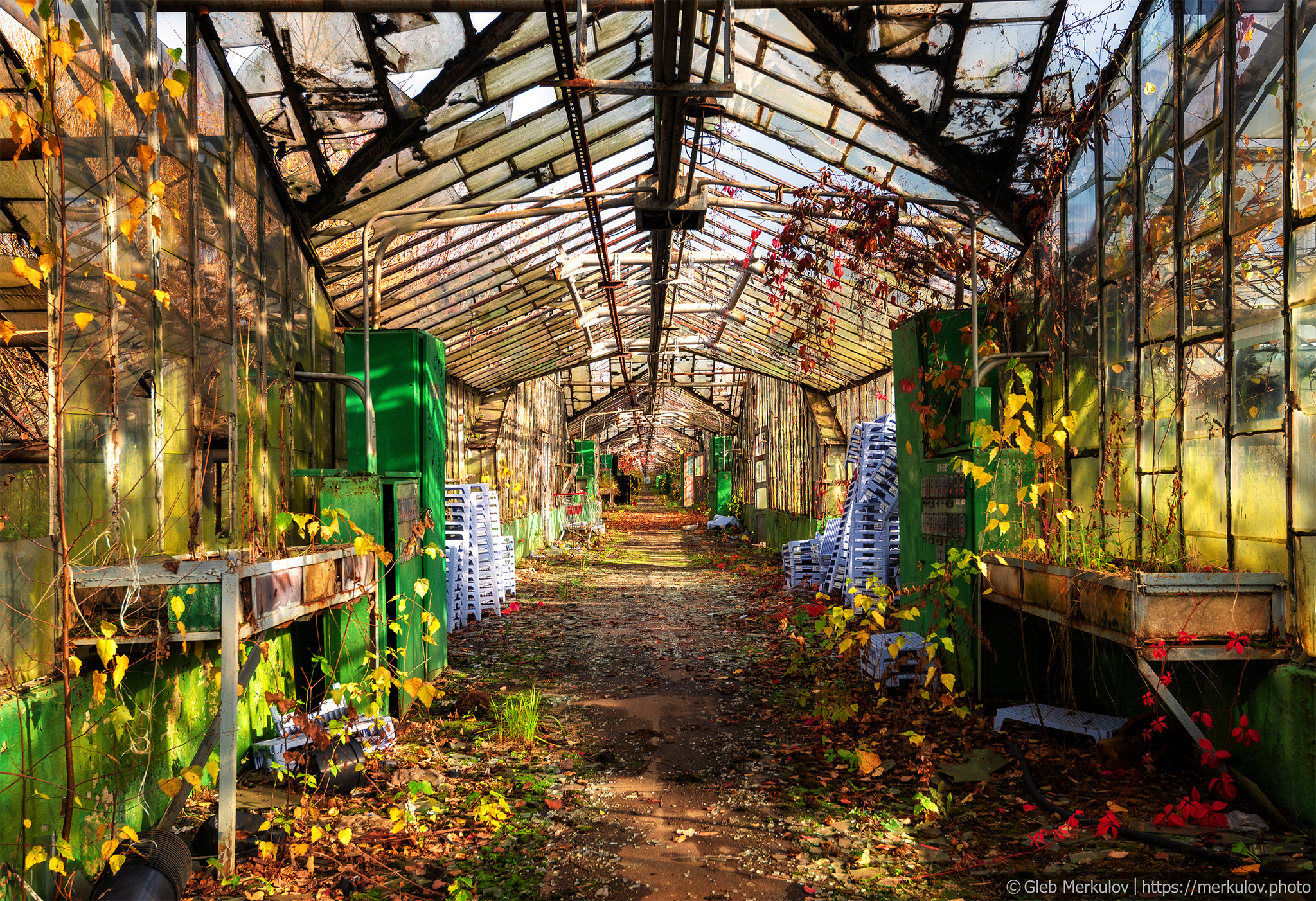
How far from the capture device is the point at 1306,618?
4.25m

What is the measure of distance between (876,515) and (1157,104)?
6.38 m

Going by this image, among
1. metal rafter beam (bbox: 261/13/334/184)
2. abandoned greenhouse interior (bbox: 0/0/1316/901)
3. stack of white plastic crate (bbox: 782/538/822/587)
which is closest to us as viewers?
abandoned greenhouse interior (bbox: 0/0/1316/901)

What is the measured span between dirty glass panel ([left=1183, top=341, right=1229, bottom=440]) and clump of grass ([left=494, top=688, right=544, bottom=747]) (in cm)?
494

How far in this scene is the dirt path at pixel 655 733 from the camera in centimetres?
426

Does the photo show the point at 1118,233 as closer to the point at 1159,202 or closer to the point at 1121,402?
the point at 1159,202

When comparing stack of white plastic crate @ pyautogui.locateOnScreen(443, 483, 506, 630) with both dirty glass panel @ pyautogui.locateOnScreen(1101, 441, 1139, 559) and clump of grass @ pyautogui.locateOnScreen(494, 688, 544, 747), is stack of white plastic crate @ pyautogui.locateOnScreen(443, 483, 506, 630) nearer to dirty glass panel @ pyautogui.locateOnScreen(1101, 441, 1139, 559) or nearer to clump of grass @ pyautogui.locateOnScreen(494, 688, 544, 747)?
clump of grass @ pyautogui.locateOnScreen(494, 688, 544, 747)

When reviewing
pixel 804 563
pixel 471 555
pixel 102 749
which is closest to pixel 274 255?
pixel 102 749

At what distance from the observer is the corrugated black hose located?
12.2 ft

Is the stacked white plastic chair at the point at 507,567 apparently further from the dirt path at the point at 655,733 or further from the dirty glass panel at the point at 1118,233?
the dirty glass panel at the point at 1118,233

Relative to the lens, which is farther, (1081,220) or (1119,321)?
(1081,220)

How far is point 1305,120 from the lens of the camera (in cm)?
428

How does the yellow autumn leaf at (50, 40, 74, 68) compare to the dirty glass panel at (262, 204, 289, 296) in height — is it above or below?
below

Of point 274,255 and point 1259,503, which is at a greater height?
point 274,255

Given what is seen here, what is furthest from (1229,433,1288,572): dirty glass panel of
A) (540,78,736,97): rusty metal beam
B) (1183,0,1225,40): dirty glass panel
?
(540,78,736,97): rusty metal beam
